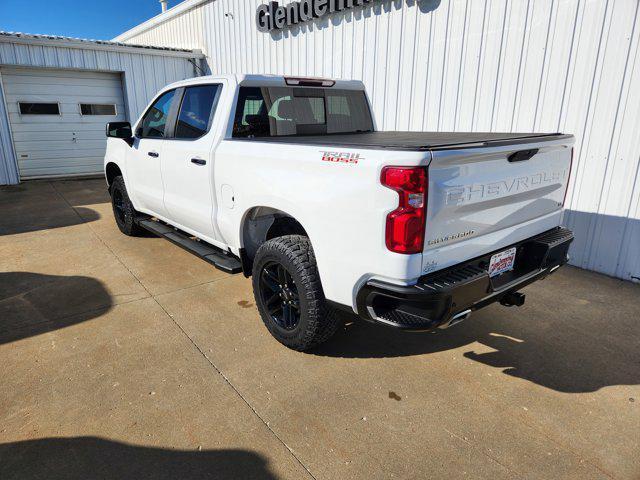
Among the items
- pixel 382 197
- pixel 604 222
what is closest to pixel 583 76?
pixel 604 222

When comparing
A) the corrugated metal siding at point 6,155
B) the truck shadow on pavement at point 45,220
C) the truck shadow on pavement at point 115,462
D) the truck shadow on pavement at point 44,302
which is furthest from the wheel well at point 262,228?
the corrugated metal siding at point 6,155

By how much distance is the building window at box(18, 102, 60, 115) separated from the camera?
10586 millimetres

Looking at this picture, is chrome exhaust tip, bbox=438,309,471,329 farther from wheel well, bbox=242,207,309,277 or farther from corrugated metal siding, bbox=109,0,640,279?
corrugated metal siding, bbox=109,0,640,279

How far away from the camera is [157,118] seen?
468 centimetres

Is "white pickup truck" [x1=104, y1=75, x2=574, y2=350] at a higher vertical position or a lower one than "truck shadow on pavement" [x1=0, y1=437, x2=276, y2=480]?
higher

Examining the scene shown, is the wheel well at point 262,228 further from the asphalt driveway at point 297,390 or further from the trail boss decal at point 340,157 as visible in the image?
the trail boss decal at point 340,157

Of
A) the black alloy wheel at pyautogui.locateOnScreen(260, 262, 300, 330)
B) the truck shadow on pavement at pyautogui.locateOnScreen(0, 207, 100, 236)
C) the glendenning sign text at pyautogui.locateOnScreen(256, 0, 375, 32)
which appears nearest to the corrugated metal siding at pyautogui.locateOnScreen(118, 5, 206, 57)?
the glendenning sign text at pyautogui.locateOnScreen(256, 0, 375, 32)

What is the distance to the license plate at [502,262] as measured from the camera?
2645 mm

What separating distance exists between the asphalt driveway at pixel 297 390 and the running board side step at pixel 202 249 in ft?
1.51

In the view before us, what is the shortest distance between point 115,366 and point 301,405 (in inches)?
54.6

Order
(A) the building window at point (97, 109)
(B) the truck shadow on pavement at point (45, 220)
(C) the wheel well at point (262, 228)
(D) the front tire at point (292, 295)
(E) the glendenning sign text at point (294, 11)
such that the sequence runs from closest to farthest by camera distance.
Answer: (D) the front tire at point (292, 295)
(C) the wheel well at point (262, 228)
(B) the truck shadow on pavement at point (45, 220)
(E) the glendenning sign text at point (294, 11)
(A) the building window at point (97, 109)

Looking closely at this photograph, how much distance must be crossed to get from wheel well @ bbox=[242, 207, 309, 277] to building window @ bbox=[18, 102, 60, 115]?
1022cm

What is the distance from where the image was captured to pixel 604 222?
4.78 meters

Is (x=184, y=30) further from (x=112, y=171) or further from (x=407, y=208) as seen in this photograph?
(x=407, y=208)
